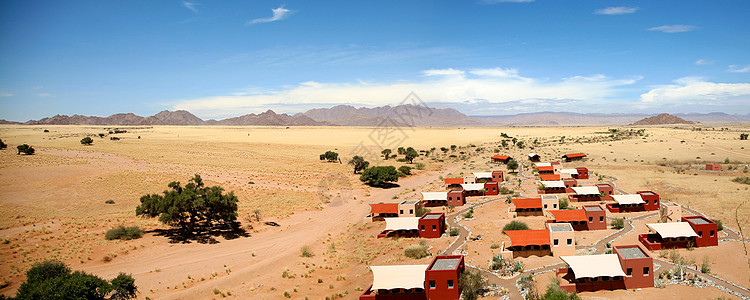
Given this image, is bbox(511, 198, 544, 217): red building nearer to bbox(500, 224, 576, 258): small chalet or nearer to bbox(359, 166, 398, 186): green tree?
bbox(500, 224, 576, 258): small chalet

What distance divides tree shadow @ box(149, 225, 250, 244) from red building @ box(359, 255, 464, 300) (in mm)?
17887

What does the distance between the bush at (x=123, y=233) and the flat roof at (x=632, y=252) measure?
113 ft

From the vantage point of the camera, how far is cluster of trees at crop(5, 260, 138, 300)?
19.4 metres

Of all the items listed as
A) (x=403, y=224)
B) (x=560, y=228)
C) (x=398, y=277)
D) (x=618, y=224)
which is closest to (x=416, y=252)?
(x=403, y=224)

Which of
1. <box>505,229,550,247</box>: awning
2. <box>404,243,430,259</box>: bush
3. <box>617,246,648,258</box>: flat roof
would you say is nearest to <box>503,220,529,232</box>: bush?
<box>505,229,550,247</box>: awning

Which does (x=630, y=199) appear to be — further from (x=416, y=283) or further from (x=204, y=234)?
(x=204, y=234)

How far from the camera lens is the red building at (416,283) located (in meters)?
22.1

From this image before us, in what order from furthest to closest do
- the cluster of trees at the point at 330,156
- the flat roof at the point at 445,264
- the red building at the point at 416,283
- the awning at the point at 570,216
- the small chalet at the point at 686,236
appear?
1. the cluster of trees at the point at 330,156
2. the awning at the point at 570,216
3. the small chalet at the point at 686,236
4. the flat roof at the point at 445,264
5. the red building at the point at 416,283

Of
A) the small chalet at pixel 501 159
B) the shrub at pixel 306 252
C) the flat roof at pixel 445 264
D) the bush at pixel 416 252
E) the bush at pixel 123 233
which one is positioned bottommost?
the shrub at pixel 306 252

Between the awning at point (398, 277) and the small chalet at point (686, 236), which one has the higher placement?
the small chalet at point (686, 236)

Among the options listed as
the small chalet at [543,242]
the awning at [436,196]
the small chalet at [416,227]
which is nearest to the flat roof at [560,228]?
the small chalet at [543,242]

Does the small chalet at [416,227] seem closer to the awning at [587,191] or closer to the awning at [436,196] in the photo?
the awning at [436,196]

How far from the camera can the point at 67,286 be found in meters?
19.8

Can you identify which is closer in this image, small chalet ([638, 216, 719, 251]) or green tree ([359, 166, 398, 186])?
small chalet ([638, 216, 719, 251])
